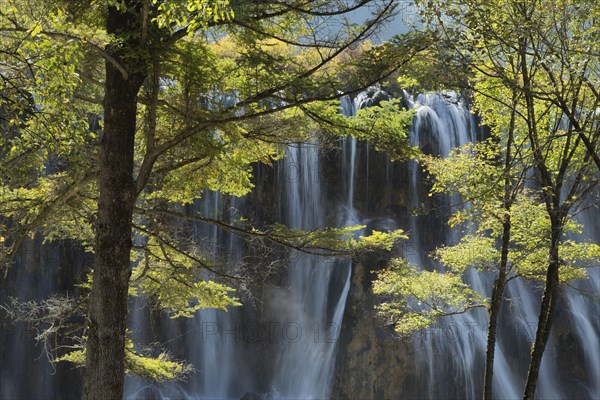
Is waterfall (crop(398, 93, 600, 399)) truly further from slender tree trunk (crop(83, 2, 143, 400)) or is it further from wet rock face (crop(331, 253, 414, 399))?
slender tree trunk (crop(83, 2, 143, 400))

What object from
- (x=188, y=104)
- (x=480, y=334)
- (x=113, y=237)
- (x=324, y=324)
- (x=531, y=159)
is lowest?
(x=480, y=334)

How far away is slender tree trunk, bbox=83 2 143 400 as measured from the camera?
6.39m

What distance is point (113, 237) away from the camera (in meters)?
6.61

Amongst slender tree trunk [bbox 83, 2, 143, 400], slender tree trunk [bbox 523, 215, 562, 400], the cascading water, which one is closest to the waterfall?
the cascading water

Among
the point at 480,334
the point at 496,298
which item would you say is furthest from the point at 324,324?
the point at 496,298

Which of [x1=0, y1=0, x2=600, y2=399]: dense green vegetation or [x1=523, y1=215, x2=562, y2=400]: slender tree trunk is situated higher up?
[x1=0, y1=0, x2=600, y2=399]: dense green vegetation

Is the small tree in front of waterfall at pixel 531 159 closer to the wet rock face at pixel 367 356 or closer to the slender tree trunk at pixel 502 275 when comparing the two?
the slender tree trunk at pixel 502 275

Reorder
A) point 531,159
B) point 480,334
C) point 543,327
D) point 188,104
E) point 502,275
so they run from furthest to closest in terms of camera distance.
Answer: point 480,334, point 502,275, point 543,327, point 531,159, point 188,104

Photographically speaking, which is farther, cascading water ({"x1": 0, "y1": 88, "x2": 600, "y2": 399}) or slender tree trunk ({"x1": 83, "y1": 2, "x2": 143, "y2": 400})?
cascading water ({"x1": 0, "y1": 88, "x2": 600, "y2": 399})

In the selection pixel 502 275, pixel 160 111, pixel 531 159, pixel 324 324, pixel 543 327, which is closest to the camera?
pixel 531 159

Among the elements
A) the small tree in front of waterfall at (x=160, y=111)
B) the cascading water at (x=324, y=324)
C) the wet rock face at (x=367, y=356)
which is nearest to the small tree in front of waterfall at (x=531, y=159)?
the small tree in front of waterfall at (x=160, y=111)

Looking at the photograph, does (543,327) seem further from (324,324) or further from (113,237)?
(324,324)

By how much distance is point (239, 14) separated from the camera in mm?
6016

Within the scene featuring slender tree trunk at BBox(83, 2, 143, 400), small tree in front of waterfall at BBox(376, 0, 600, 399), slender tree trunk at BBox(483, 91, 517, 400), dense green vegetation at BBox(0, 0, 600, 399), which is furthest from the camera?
slender tree trunk at BBox(483, 91, 517, 400)
